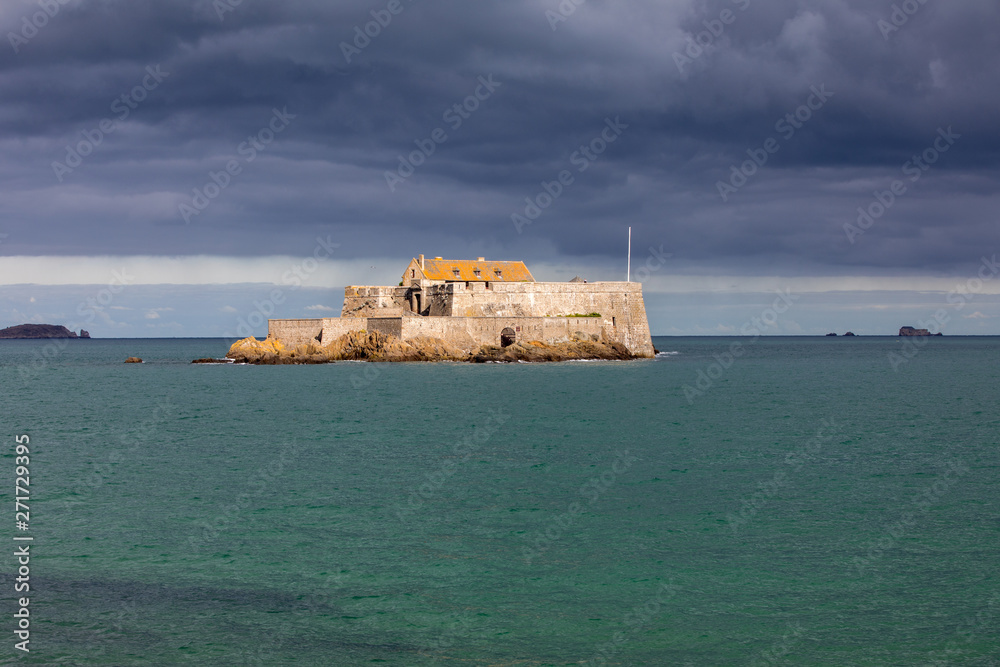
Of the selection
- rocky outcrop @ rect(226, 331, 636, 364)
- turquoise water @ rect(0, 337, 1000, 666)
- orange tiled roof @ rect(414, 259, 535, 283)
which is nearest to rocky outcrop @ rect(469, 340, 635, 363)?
rocky outcrop @ rect(226, 331, 636, 364)

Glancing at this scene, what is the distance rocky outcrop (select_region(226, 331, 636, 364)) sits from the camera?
2287 inches

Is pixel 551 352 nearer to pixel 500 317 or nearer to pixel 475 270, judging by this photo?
pixel 500 317

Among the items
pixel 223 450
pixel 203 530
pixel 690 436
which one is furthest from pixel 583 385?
pixel 203 530

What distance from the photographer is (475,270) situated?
213 feet

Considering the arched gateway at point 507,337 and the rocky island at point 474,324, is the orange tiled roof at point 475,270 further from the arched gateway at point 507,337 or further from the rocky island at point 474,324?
the arched gateway at point 507,337

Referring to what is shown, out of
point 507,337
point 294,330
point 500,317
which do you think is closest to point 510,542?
point 500,317

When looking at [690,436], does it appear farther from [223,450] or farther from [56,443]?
[56,443]

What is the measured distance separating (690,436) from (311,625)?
17.2 metres

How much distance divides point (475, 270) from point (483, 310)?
17.1ft

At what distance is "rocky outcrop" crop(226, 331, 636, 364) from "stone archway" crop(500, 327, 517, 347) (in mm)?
805

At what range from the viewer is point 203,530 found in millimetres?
13031

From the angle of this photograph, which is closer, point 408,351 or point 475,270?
point 408,351

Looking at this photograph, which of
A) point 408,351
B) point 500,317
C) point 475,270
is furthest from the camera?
point 475,270

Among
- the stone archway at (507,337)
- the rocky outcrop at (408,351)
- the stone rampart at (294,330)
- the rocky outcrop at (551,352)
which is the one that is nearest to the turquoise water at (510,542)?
the rocky outcrop at (408,351)
